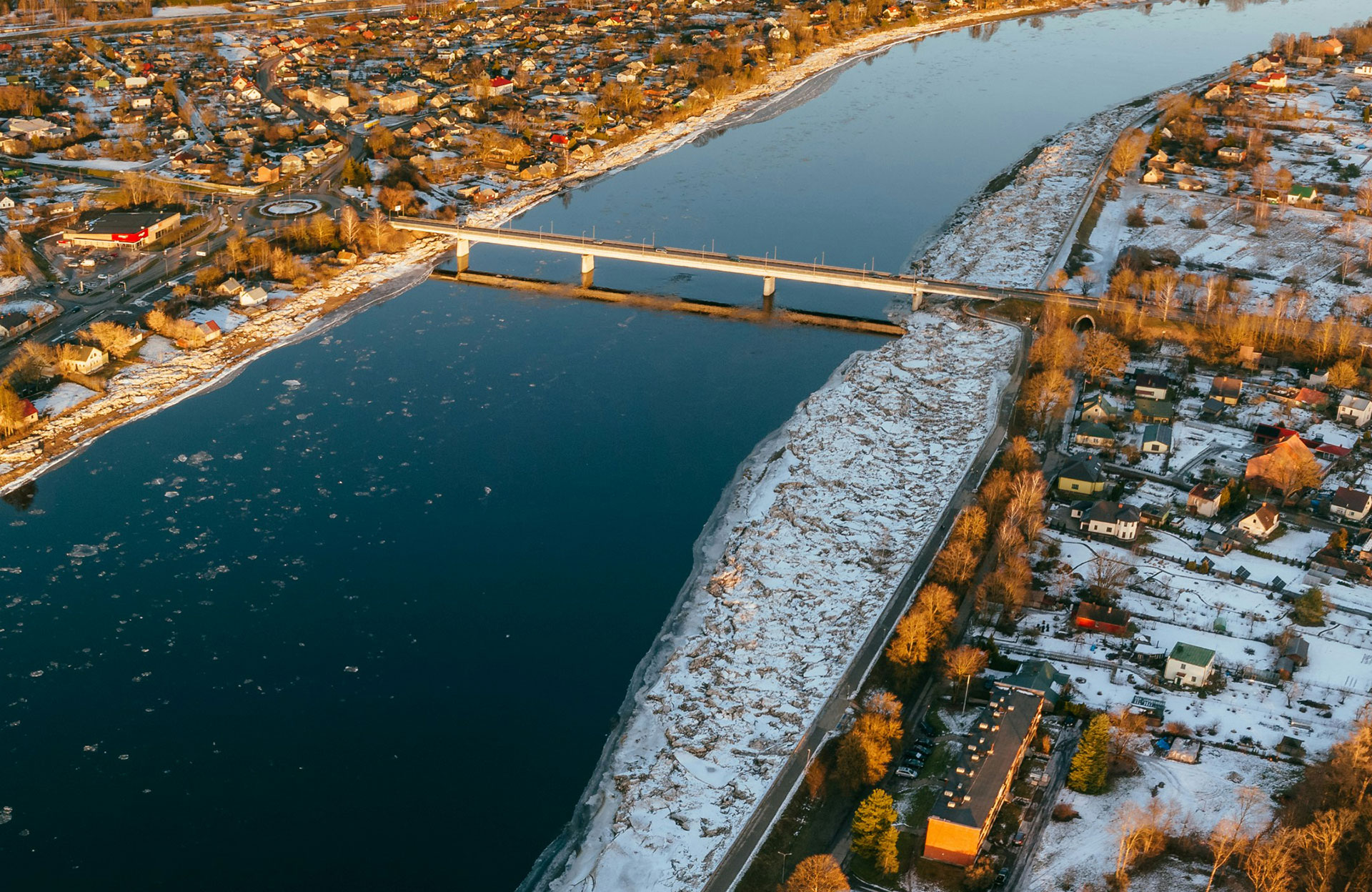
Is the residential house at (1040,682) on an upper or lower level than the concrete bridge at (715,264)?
lower

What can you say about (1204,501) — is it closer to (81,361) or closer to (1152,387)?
(1152,387)

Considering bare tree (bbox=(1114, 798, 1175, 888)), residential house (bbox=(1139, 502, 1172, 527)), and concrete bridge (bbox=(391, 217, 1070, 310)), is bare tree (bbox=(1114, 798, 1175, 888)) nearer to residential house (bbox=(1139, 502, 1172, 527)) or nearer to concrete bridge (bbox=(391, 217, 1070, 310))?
residential house (bbox=(1139, 502, 1172, 527))

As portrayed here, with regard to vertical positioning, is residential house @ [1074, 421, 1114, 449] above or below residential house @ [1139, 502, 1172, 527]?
above

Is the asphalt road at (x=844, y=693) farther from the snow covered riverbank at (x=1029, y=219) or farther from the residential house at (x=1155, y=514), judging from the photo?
the snow covered riverbank at (x=1029, y=219)

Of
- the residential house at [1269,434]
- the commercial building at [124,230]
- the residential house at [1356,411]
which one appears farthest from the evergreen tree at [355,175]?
the residential house at [1356,411]

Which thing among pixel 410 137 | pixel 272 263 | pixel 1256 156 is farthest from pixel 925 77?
pixel 272 263

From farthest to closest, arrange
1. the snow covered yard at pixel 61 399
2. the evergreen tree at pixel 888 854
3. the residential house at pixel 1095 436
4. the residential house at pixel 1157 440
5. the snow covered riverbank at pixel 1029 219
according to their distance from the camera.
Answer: the snow covered riverbank at pixel 1029 219 → the snow covered yard at pixel 61 399 → the residential house at pixel 1095 436 → the residential house at pixel 1157 440 → the evergreen tree at pixel 888 854

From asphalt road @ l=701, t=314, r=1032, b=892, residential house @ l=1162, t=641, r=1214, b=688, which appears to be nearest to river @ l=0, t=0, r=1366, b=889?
asphalt road @ l=701, t=314, r=1032, b=892
